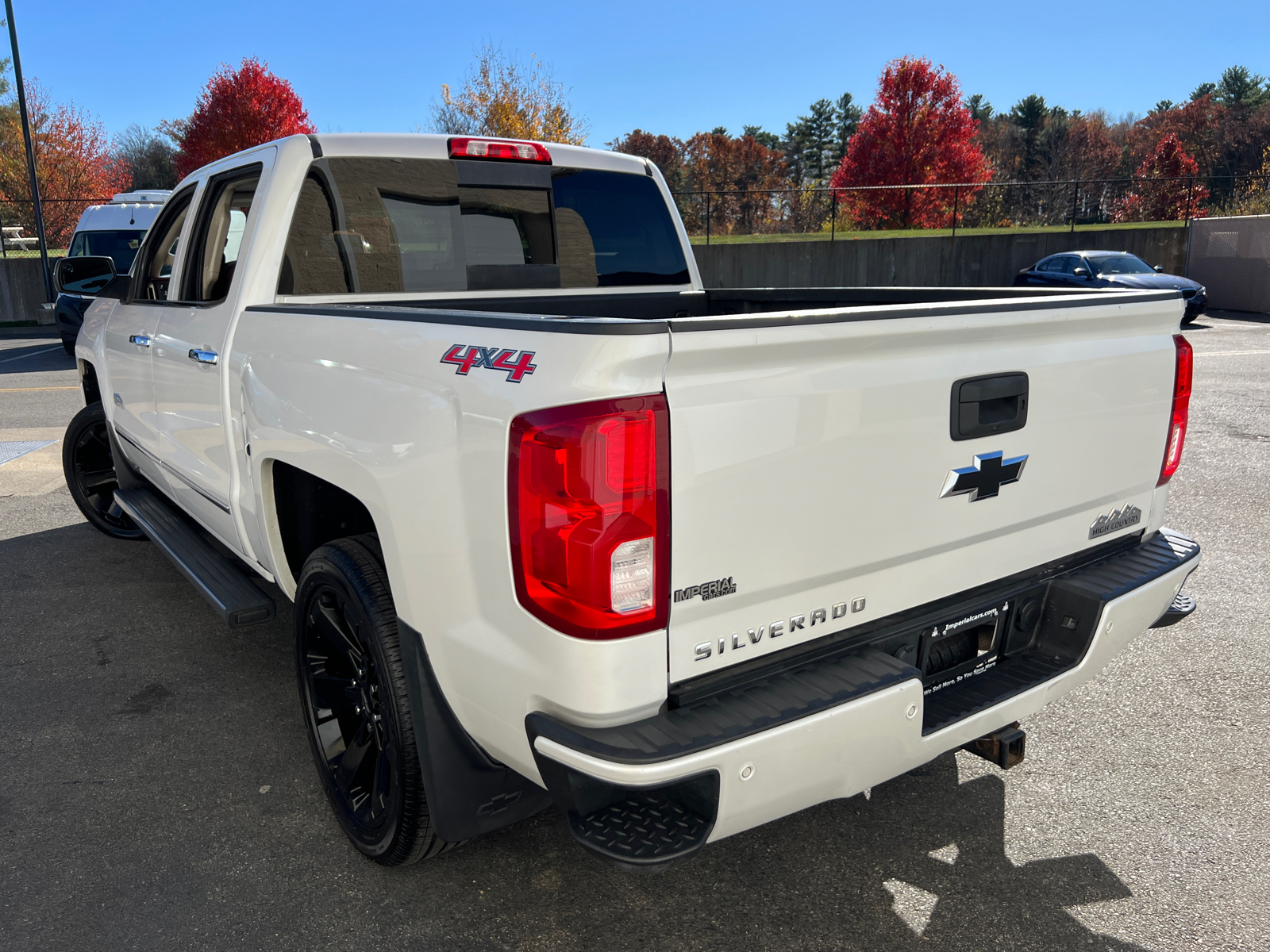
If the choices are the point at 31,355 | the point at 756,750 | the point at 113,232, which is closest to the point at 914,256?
the point at 113,232

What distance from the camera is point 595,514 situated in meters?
1.84

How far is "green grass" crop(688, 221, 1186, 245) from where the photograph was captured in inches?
1038

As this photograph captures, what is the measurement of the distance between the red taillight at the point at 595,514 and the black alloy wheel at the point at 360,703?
2.35 feet

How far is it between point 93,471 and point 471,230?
146 inches

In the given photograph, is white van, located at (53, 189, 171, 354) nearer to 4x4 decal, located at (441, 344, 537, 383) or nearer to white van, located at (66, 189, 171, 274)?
white van, located at (66, 189, 171, 274)

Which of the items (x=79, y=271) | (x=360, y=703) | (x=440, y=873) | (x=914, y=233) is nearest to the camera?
(x=440, y=873)

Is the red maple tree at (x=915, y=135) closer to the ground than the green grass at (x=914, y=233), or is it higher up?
higher up

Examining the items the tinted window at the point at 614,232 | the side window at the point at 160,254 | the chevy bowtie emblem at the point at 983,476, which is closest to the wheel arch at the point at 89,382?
the side window at the point at 160,254

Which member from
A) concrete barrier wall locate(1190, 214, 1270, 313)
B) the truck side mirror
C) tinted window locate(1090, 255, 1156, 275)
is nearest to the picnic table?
the truck side mirror

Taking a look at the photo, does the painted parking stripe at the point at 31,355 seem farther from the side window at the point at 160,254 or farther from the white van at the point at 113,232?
the side window at the point at 160,254

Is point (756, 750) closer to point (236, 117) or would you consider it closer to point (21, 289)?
point (21, 289)

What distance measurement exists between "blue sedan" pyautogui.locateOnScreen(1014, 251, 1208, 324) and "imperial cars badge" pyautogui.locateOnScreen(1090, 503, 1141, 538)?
52.7 ft

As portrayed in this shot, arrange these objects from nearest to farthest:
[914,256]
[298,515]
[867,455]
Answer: [867,455], [298,515], [914,256]

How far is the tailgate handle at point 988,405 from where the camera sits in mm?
2273
